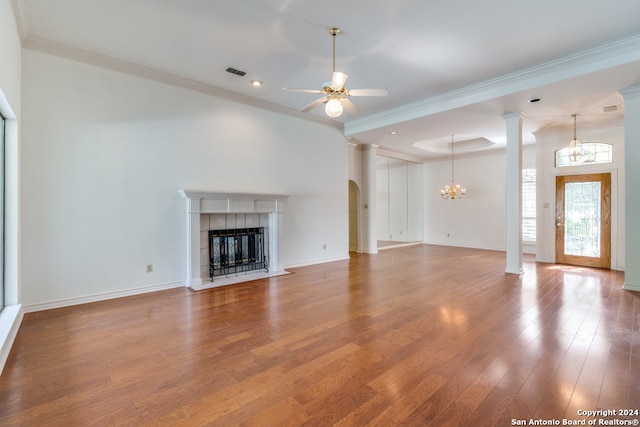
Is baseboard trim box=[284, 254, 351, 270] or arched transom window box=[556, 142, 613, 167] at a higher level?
arched transom window box=[556, 142, 613, 167]

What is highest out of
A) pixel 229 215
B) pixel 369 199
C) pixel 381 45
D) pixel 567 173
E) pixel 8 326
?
pixel 381 45

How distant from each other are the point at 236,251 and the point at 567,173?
7.28m

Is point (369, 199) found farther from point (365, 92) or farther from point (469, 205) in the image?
point (365, 92)

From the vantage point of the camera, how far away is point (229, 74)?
15.2ft

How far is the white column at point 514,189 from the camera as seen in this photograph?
18.2 ft

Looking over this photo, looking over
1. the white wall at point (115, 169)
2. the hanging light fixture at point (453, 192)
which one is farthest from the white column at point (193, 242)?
the hanging light fixture at point (453, 192)

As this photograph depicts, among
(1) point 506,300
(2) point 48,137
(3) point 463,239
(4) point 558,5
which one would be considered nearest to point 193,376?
(2) point 48,137

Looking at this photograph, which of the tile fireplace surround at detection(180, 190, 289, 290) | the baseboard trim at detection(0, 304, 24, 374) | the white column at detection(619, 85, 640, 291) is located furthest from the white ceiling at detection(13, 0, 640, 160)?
Answer: the baseboard trim at detection(0, 304, 24, 374)

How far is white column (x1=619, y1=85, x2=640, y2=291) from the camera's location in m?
4.45

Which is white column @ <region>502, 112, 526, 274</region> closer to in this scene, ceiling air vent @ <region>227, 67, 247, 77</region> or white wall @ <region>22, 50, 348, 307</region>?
white wall @ <region>22, 50, 348, 307</region>

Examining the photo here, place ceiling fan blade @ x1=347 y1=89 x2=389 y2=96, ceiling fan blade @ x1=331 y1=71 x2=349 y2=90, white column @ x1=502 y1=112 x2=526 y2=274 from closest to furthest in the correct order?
ceiling fan blade @ x1=331 y1=71 x2=349 y2=90, ceiling fan blade @ x1=347 y1=89 x2=389 y2=96, white column @ x1=502 y1=112 x2=526 y2=274

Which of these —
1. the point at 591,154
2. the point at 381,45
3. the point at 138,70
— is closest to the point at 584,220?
the point at 591,154

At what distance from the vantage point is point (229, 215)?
17.7 ft

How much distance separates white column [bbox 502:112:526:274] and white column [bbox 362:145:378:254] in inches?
130
